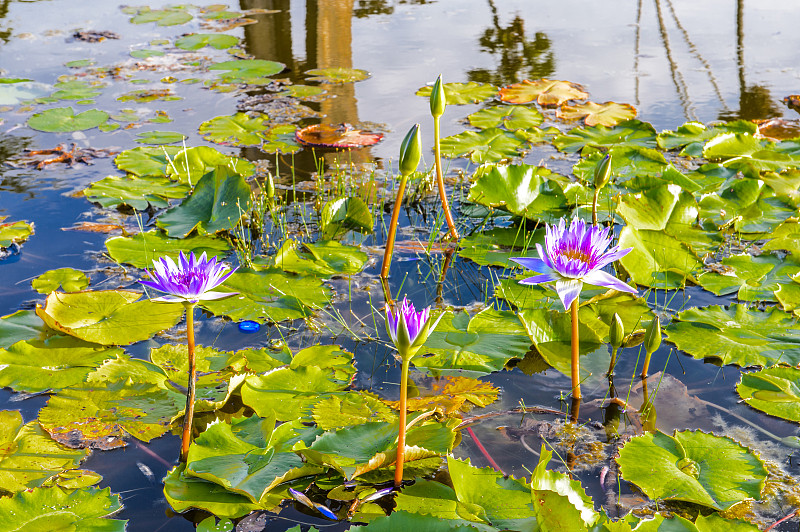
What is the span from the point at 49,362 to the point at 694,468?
187 cm

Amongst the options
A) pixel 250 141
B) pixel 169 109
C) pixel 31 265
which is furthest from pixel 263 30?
pixel 31 265

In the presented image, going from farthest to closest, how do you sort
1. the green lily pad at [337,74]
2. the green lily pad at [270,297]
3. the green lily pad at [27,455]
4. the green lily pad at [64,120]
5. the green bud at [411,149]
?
the green lily pad at [337,74], the green lily pad at [64,120], the green lily pad at [270,297], the green bud at [411,149], the green lily pad at [27,455]

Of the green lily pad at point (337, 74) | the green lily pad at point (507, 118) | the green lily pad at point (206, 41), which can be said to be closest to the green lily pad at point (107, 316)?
the green lily pad at point (507, 118)

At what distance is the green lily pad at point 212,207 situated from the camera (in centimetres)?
270

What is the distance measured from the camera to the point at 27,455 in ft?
→ 5.27

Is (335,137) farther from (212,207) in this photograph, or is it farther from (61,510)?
(61,510)

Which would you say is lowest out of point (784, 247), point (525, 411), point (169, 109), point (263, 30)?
point (525, 411)

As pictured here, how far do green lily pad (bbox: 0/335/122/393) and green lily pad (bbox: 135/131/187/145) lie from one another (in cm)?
187

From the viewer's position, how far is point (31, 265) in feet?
8.48

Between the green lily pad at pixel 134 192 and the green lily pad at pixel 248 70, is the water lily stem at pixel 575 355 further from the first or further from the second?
the green lily pad at pixel 248 70

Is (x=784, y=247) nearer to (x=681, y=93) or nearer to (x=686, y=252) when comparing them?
(x=686, y=252)

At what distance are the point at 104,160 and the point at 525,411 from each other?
289 cm

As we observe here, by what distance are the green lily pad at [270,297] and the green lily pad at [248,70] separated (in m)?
2.72

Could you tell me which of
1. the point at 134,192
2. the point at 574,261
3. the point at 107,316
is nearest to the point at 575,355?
the point at 574,261
